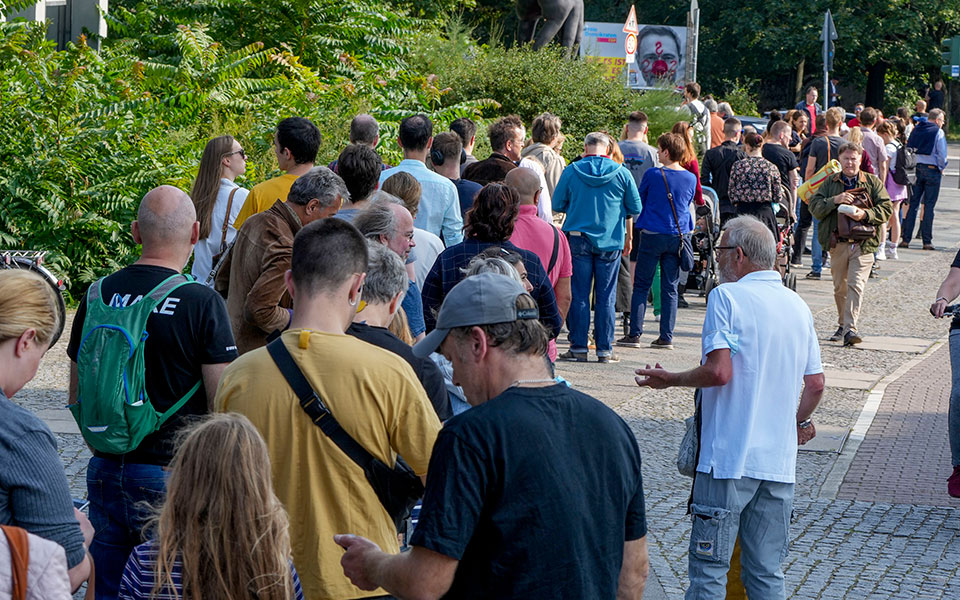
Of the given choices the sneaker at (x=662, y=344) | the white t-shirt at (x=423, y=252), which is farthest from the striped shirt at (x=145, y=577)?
the sneaker at (x=662, y=344)

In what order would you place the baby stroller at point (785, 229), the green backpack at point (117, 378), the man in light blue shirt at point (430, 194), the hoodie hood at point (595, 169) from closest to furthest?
the green backpack at point (117, 378)
the man in light blue shirt at point (430, 194)
the hoodie hood at point (595, 169)
the baby stroller at point (785, 229)

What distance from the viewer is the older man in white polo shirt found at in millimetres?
4781

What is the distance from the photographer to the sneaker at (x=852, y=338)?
12.6 m

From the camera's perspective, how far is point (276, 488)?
337 cm

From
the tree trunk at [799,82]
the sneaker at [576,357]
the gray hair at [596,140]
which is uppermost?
the tree trunk at [799,82]

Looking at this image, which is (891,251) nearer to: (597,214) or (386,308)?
(597,214)

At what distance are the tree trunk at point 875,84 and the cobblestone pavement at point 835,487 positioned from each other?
129 ft

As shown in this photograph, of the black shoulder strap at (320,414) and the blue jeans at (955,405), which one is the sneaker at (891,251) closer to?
the blue jeans at (955,405)

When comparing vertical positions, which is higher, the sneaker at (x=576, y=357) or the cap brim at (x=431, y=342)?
the cap brim at (x=431, y=342)

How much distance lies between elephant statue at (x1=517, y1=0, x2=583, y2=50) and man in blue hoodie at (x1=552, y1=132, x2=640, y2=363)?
30.3ft

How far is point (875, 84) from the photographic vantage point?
50219 millimetres

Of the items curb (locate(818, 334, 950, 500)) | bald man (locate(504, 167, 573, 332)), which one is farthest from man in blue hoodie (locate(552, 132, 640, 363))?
curb (locate(818, 334, 950, 500))

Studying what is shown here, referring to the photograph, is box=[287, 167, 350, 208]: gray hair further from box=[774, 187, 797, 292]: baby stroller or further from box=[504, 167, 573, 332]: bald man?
box=[774, 187, 797, 292]: baby stroller

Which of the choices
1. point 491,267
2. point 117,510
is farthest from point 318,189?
point 117,510
